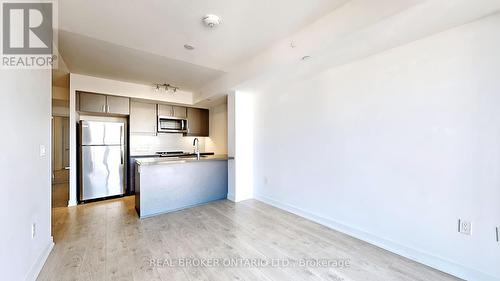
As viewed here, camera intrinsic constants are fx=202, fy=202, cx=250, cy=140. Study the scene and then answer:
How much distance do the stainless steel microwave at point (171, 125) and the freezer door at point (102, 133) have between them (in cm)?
86

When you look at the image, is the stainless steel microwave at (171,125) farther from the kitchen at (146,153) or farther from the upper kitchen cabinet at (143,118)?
the upper kitchen cabinet at (143,118)

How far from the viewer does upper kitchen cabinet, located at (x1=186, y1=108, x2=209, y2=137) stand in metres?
5.54

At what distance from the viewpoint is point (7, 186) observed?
1.37 meters

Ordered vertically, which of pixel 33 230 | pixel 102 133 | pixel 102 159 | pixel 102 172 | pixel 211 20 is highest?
pixel 211 20

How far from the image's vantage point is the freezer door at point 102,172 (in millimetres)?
3961

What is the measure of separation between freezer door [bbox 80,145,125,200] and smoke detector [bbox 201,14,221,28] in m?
3.45

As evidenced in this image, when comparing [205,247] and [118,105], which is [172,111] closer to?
[118,105]

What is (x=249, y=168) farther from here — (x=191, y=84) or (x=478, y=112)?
(x=478, y=112)

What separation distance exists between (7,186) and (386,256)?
3306mm

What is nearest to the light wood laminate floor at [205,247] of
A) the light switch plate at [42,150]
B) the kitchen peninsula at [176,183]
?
the kitchen peninsula at [176,183]

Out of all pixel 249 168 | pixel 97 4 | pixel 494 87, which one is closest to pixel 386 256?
pixel 494 87

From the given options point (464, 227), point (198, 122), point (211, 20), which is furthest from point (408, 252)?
point (198, 122)

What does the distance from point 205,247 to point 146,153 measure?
351 centimetres

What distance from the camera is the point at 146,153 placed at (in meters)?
5.01
